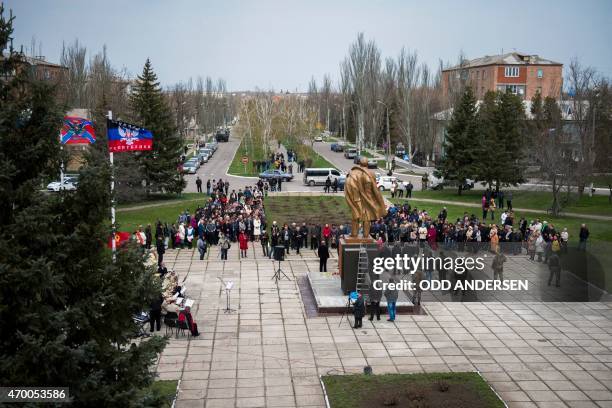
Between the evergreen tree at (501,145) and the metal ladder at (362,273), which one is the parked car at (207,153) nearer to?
the evergreen tree at (501,145)

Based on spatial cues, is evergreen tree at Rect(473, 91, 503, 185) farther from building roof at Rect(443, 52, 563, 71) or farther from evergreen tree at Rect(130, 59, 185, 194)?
building roof at Rect(443, 52, 563, 71)

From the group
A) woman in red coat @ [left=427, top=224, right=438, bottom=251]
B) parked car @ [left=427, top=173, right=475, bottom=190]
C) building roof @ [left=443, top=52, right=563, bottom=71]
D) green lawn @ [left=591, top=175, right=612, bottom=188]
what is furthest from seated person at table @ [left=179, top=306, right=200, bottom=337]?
building roof @ [left=443, top=52, right=563, bottom=71]

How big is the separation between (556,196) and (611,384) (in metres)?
26.2

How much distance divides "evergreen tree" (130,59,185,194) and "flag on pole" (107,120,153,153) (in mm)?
21279

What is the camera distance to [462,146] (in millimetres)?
52344

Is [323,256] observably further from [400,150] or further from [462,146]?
[400,150]

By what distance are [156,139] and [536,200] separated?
25778 millimetres

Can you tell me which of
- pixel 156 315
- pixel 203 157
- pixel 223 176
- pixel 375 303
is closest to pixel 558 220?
pixel 375 303

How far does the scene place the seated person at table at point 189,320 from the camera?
63.9 feet

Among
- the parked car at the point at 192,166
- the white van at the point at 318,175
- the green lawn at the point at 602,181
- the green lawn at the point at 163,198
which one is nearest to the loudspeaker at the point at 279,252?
the green lawn at the point at 163,198

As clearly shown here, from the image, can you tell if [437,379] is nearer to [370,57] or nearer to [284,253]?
[284,253]

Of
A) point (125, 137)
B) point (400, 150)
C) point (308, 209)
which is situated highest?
point (400, 150)

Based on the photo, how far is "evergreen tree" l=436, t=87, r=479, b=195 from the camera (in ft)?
168

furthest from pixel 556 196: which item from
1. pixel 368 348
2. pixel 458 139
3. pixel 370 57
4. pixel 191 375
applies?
pixel 370 57
